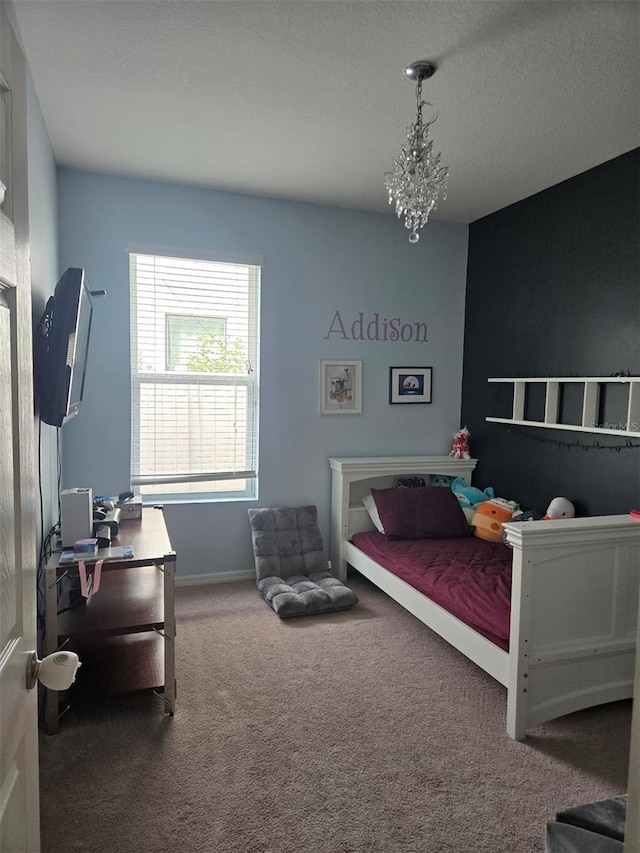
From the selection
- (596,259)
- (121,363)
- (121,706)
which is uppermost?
(596,259)

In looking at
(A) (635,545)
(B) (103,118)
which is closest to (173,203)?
(B) (103,118)

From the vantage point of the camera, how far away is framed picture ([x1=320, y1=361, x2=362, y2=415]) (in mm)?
3961

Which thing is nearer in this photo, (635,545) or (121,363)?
(635,545)

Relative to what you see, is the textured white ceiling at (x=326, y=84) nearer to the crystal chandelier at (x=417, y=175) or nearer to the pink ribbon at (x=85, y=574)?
the crystal chandelier at (x=417, y=175)

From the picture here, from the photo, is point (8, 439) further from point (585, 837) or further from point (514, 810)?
point (514, 810)

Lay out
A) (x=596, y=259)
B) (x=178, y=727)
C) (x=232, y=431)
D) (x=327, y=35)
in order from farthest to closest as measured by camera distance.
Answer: (x=232, y=431), (x=596, y=259), (x=178, y=727), (x=327, y=35)

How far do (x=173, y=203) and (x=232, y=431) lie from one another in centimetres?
156

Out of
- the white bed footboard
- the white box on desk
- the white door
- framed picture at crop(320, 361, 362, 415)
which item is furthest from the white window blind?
the white door

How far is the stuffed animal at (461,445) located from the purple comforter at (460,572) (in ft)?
2.35

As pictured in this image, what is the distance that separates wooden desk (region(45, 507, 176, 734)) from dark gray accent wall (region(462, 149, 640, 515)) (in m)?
2.36

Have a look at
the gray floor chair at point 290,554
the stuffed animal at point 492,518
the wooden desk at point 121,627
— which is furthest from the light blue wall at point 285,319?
the wooden desk at point 121,627

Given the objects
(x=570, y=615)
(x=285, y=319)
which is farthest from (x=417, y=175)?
(x=570, y=615)

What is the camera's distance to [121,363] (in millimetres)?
3502

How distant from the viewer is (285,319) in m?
3.84
